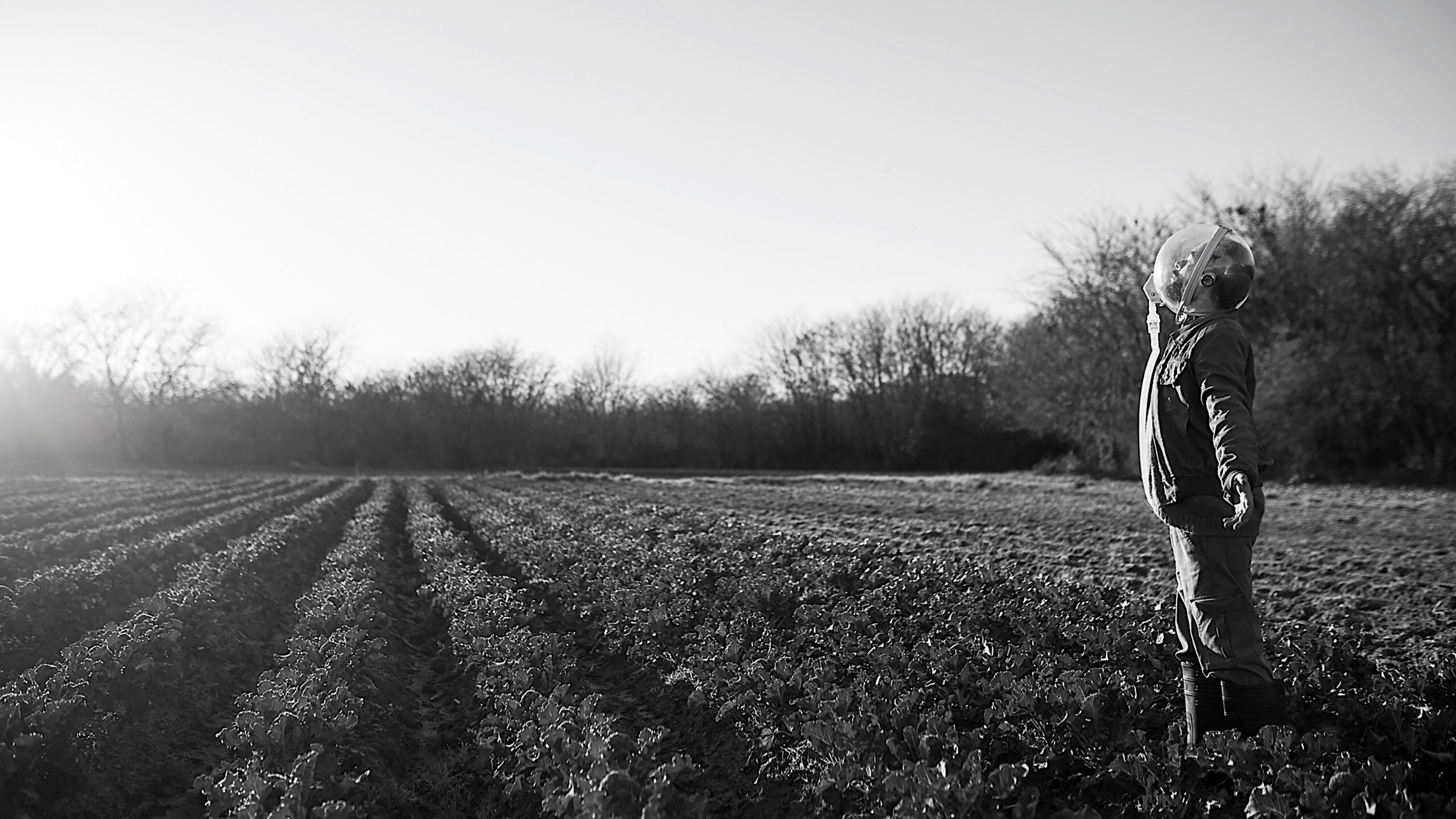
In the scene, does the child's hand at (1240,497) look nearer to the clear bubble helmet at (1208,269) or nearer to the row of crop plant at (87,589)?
the clear bubble helmet at (1208,269)

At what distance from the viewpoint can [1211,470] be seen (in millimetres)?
3637

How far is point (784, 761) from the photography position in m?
4.74

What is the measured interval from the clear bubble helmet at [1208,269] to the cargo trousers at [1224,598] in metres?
0.89

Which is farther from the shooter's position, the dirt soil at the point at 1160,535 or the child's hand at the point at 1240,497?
the dirt soil at the point at 1160,535

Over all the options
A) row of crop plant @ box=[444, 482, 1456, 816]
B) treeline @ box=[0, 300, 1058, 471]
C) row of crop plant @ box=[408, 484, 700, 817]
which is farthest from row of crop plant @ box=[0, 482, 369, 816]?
treeline @ box=[0, 300, 1058, 471]

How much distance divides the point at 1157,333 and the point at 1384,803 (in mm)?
2113

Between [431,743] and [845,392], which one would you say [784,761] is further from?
[845,392]

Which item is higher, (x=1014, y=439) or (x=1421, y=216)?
(x=1421, y=216)

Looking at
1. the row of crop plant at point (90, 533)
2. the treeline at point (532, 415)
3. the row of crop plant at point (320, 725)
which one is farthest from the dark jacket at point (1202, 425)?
the treeline at point (532, 415)

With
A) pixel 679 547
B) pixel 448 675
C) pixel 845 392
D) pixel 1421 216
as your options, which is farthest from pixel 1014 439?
pixel 448 675

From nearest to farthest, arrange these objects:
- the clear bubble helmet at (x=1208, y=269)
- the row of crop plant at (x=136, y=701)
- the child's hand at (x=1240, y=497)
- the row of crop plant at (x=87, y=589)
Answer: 1. the child's hand at (x=1240, y=497)
2. the clear bubble helmet at (x=1208, y=269)
3. the row of crop plant at (x=136, y=701)
4. the row of crop plant at (x=87, y=589)

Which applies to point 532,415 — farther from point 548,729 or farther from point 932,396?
point 548,729

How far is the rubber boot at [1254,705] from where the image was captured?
3568 millimetres

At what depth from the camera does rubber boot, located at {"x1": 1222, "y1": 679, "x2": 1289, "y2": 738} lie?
3.57m
